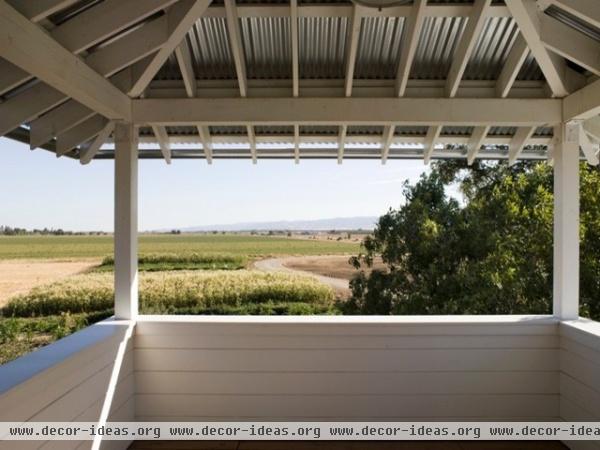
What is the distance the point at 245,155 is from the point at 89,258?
1724cm

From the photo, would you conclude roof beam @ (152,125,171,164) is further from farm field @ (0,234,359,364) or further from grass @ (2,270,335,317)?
grass @ (2,270,335,317)

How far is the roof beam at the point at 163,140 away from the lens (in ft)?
11.2

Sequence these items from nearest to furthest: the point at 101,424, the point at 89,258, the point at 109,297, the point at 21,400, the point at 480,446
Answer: the point at 21,400 < the point at 101,424 < the point at 480,446 < the point at 109,297 < the point at 89,258

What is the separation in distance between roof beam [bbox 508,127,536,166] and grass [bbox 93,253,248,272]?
57.4 ft

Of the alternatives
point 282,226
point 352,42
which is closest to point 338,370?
point 352,42

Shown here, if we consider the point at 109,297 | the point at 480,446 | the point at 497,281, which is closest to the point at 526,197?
the point at 497,281

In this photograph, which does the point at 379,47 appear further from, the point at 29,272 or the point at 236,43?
the point at 29,272

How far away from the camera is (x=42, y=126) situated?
2766mm

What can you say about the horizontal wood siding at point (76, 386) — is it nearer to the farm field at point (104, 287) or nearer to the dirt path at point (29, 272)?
the farm field at point (104, 287)

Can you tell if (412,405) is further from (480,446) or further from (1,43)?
(1,43)

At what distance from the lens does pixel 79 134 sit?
3141 mm

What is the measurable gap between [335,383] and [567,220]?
193 centimetres

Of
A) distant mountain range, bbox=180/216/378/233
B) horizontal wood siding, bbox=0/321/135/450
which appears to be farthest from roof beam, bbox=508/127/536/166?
distant mountain range, bbox=180/216/378/233

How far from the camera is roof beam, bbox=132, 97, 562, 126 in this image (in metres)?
3.08
